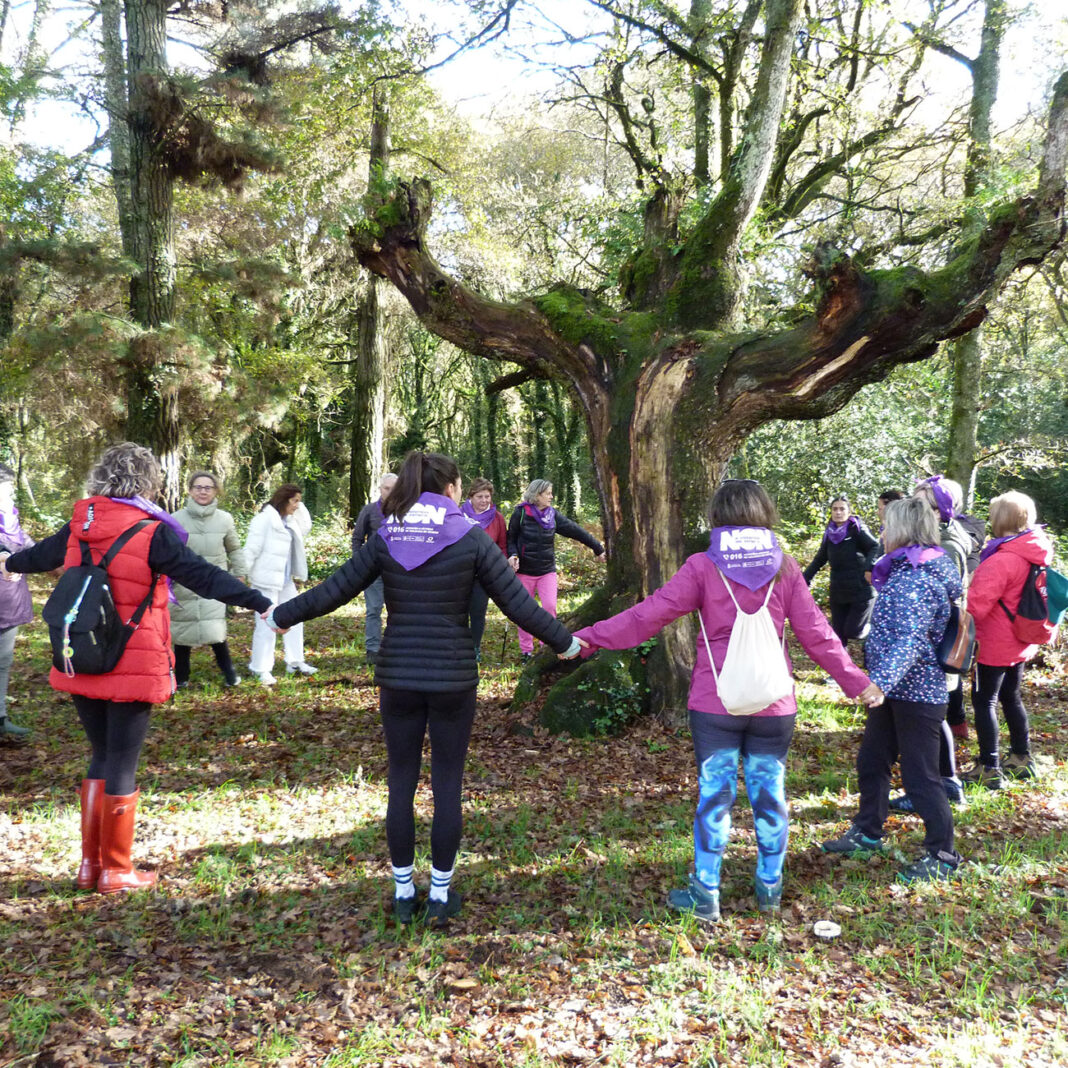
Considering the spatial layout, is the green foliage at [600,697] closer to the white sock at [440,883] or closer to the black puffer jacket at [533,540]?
the black puffer jacket at [533,540]

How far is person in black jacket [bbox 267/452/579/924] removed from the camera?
357 cm

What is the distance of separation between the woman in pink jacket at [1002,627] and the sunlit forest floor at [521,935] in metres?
0.27

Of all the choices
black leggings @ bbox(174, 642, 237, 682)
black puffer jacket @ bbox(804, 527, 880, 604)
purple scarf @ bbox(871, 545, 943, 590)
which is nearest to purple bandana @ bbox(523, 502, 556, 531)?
black puffer jacket @ bbox(804, 527, 880, 604)

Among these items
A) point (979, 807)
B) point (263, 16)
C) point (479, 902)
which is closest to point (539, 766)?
point (479, 902)

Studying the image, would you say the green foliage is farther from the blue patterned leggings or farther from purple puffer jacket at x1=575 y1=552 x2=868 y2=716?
purple puffer jacket at x1=575 y1=552 x2=868 y2=716

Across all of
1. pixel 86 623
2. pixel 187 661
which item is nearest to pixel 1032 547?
pixel 86 623

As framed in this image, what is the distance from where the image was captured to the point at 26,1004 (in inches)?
122

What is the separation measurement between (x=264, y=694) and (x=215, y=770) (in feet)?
6.94

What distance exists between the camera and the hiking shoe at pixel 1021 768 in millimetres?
5703

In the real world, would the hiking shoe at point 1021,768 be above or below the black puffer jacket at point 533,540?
below

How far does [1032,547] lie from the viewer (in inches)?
206

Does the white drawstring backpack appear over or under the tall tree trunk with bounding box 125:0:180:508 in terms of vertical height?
under

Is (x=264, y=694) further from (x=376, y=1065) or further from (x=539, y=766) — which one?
(x=376, y=1065)

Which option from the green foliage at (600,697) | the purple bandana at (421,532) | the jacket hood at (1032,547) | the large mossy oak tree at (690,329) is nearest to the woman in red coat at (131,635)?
the purple bandana at (421,532)
